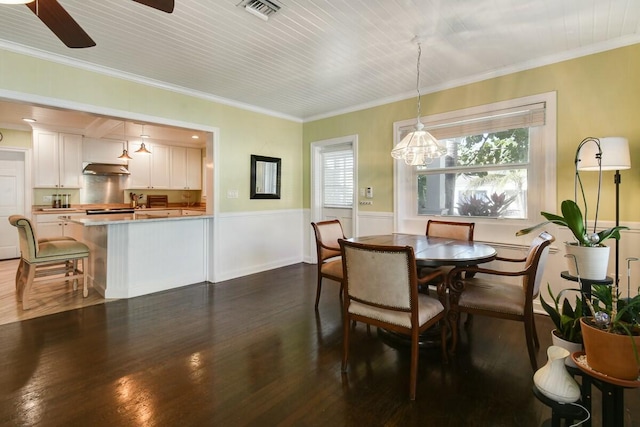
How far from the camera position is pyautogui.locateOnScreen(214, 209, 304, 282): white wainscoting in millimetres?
4344

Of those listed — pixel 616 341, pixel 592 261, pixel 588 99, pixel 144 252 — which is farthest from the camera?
pixel 144 252

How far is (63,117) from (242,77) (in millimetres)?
3582

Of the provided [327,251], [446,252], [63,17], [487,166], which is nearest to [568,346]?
[446,252]

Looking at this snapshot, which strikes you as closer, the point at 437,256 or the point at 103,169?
the point at 437,256

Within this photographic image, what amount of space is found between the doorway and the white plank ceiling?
4.17ft

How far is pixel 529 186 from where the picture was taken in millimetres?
3217

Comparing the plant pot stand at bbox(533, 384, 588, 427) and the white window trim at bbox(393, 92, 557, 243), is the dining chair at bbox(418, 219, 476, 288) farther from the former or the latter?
the plant pot stand at bbox(533, 384, 588, 427)

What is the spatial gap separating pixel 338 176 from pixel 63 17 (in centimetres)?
381

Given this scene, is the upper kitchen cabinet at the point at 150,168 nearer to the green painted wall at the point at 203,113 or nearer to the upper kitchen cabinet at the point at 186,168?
the upper kitchen cabinet at the point at 186,168

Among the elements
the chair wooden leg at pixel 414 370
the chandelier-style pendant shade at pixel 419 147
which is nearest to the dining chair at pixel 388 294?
the chair wooden leg at pixel 414 370

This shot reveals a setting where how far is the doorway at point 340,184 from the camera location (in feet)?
15.4

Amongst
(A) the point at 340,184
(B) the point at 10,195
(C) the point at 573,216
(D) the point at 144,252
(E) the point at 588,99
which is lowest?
(D) the point at 144,252

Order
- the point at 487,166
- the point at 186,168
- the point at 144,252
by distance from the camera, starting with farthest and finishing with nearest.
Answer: the point at 186,168
the point at 144,252
the point at 487,166

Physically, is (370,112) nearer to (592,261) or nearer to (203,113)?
(203,113)
